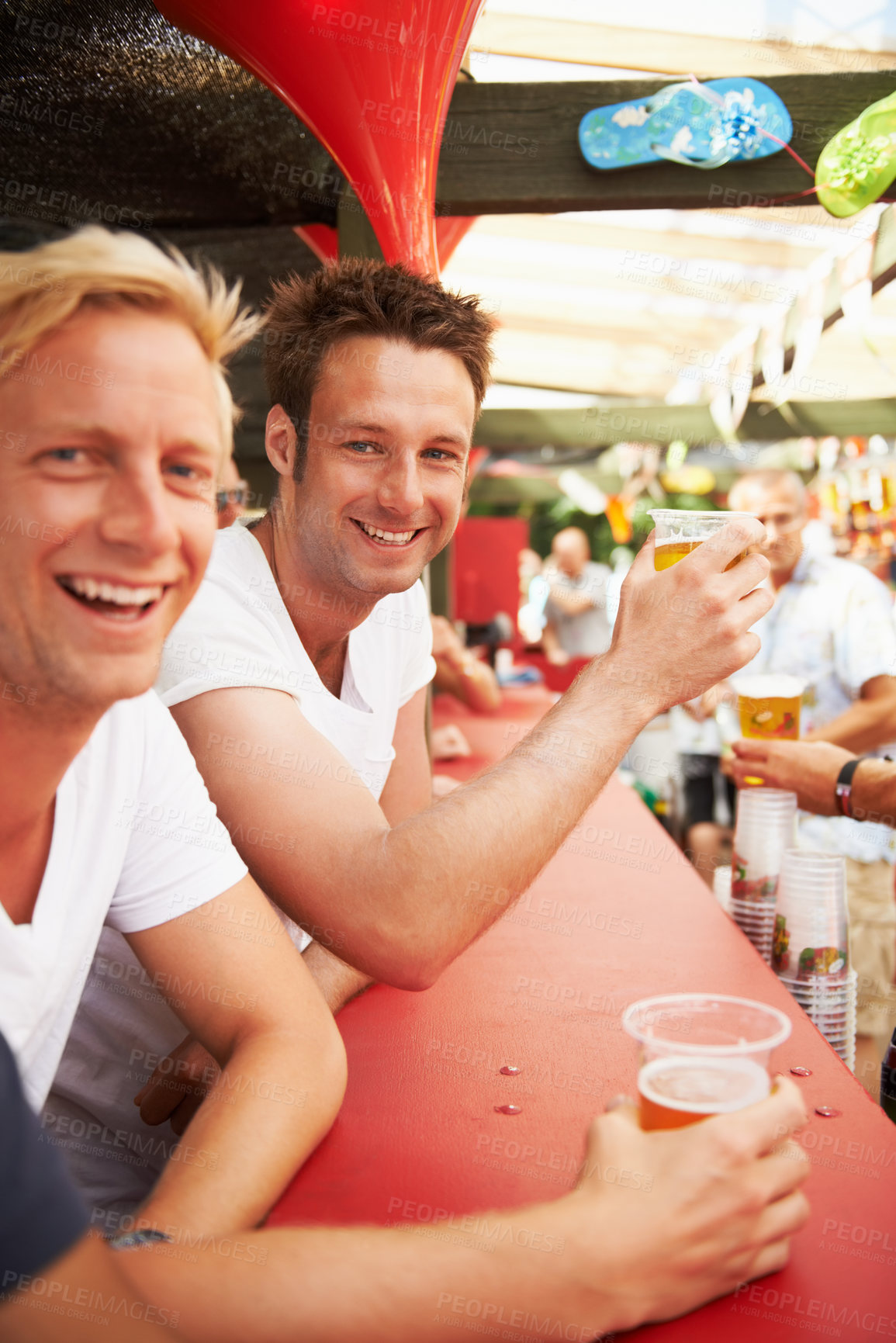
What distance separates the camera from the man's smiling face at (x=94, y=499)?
0.84m

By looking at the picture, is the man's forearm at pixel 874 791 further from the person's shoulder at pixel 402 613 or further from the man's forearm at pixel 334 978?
the man's forearm at pixel 334 978

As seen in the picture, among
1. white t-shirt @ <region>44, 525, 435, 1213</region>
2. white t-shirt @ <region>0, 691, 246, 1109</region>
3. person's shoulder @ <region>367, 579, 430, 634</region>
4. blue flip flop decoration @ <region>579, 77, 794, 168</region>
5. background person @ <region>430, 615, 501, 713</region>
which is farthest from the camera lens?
background person @ <region>430, 615, 501, 713</region>

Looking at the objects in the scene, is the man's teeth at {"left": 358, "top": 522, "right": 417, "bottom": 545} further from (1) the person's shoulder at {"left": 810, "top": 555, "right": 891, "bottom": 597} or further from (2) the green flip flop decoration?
(1) the person's shoulder at {"left": 810, "top": 555, "right": 891, "bottom": 597}

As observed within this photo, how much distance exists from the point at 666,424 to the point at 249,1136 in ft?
20.7

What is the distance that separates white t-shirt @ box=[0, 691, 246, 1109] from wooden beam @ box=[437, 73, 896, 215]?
1.98m

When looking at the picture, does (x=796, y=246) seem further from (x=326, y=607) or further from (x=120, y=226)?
(x=326, y=607)

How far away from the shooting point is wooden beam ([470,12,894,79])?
3.04 m

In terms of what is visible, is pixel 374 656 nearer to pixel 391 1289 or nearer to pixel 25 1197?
pixel 391 1289

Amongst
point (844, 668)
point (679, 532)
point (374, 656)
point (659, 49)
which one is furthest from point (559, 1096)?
point (659, 49)

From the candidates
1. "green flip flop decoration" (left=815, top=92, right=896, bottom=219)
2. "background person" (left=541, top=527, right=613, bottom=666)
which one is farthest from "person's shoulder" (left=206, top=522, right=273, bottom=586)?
"background person" (left=541, top=527, right=613, bottom=666)

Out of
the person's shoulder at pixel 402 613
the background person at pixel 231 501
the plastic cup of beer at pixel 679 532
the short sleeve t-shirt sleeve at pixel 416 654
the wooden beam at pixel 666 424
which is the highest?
the wooden beam at pixel 666 424

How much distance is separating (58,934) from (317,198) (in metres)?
2.24

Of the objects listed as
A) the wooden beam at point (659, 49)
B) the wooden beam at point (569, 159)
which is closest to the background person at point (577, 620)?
the wooden beam at point (659, 49)

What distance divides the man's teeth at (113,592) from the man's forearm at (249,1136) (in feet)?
1.60
